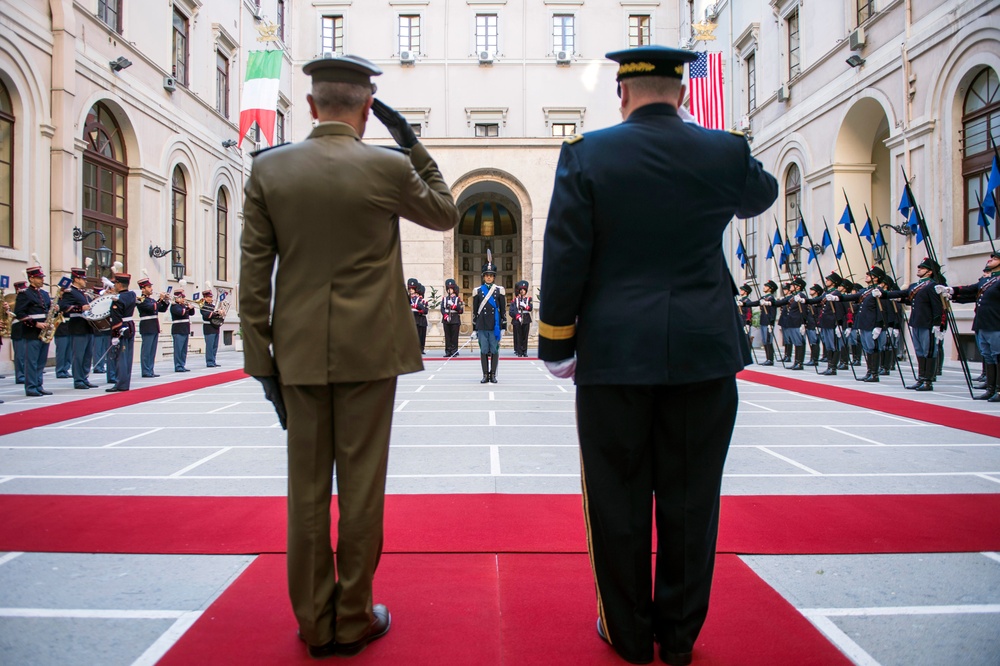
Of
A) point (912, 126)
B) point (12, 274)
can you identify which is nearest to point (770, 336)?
point (912, 126)

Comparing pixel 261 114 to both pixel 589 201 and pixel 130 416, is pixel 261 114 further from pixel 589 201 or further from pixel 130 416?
pixel 589 201

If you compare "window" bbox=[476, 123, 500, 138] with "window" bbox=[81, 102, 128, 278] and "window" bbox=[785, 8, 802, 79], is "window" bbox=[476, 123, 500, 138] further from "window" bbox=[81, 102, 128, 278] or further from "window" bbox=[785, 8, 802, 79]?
"window" bbox=[81, 102, 128, 278]

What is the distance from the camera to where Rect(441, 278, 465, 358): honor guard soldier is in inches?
742

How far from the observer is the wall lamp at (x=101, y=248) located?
47.5 ft

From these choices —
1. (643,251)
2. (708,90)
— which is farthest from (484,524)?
(708,90)

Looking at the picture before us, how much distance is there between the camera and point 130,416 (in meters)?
7.96

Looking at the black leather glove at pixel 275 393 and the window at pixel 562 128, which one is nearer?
the black leather glove at pixel 275 393

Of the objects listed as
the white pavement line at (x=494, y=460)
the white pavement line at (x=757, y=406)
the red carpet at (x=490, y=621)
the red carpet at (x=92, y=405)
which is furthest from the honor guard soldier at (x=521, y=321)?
the red carpet at (x=490, y=621)

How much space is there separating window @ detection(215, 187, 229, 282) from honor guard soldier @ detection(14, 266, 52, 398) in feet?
42.8

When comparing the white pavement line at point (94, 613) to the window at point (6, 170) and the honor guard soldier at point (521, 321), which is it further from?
the honor guard soldier at point (521, 321)

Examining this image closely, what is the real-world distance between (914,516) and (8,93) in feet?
52.9

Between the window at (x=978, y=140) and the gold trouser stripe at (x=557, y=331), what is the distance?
13.9m

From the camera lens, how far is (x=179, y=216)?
20906 mm

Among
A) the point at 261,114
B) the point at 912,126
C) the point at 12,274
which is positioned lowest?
the point at 12,274
